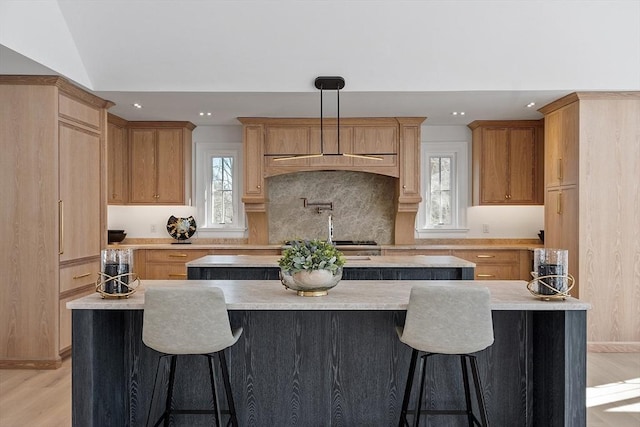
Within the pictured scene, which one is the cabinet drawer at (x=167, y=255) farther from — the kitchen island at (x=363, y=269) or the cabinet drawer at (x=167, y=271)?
the kitchen island at (x=363, y=269)

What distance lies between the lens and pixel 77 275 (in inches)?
183

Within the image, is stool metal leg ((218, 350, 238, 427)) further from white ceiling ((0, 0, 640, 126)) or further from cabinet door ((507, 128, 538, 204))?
cabinet door ((507, 128, 538, 204))

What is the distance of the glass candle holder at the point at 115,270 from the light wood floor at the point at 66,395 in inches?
46.8

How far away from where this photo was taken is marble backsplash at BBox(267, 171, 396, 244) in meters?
6.70

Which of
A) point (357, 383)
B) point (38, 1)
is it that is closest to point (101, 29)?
point (38, 1)

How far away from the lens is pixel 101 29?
4.25m

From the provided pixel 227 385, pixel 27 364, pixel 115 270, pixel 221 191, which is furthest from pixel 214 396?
pixel 221 191

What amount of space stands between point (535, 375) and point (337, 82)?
290 cm

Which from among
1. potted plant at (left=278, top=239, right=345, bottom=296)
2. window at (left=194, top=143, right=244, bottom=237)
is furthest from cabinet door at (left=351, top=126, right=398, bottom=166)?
potted plant at (left=278, top=239, right=345, bottom=296)

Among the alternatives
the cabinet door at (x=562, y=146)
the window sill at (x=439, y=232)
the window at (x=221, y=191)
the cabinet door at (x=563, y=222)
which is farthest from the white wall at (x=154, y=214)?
the cabinet door at (x=563, y=222)

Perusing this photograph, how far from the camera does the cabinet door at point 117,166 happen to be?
19.8ft

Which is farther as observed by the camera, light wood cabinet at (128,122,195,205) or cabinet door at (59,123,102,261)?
light wood cabinet at (128,122,195,205)

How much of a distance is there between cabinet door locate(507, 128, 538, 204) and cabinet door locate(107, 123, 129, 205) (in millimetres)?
4726

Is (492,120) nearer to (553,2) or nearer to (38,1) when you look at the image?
(553,2)
